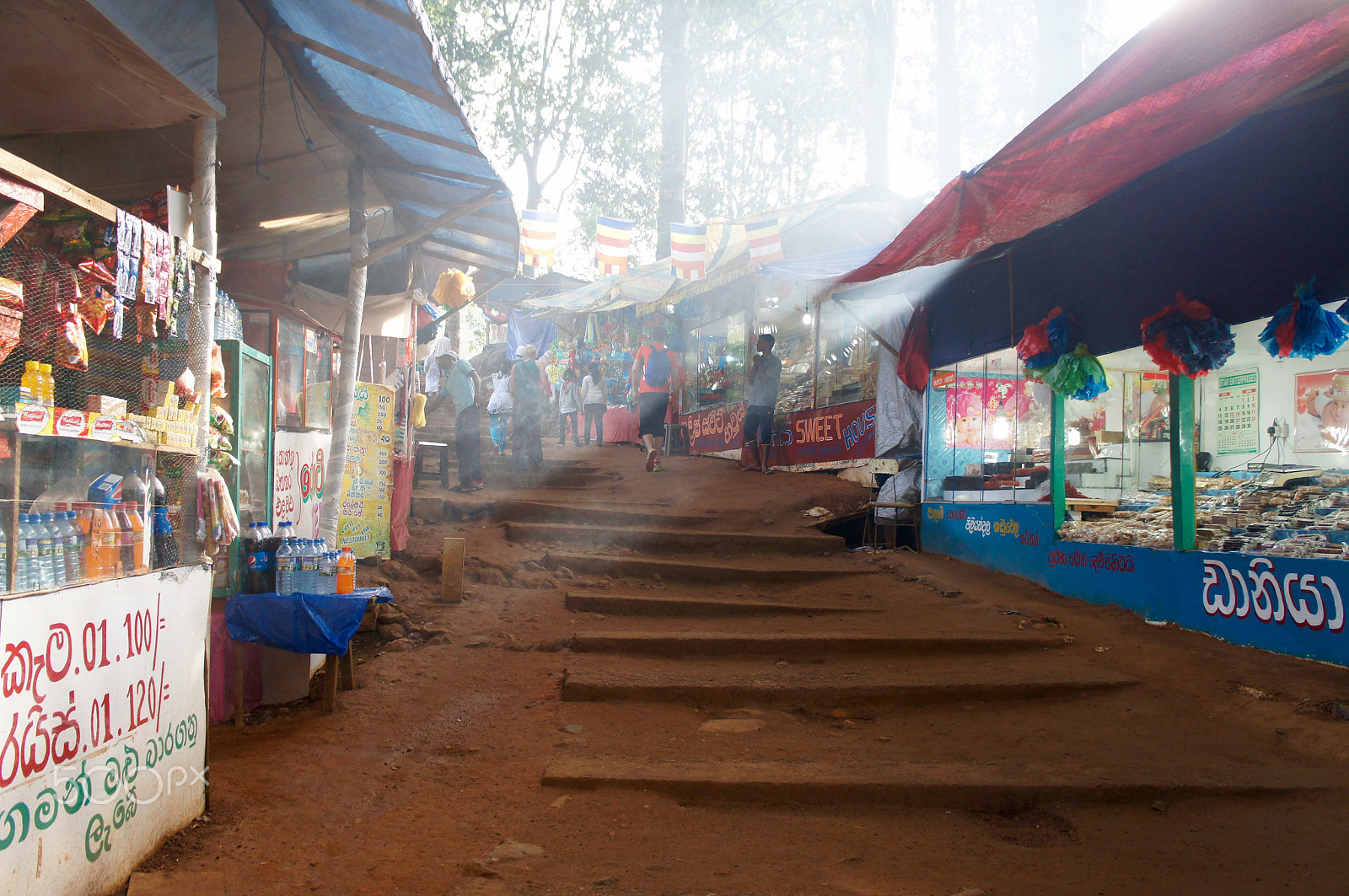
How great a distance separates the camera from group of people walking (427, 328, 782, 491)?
998 cm

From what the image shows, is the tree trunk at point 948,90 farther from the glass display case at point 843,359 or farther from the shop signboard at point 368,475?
the shop signboard at point 368,475

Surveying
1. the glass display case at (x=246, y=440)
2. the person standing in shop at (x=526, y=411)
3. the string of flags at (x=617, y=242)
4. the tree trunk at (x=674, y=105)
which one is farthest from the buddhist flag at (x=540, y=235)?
the glass display case at (x=246, y=440)

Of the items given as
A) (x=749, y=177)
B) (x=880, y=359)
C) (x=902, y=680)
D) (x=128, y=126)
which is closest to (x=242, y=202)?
(x=128, y=126)

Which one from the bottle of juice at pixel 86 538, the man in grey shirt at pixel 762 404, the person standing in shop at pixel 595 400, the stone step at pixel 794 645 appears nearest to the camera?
the bottle of juice at pixel 86 538

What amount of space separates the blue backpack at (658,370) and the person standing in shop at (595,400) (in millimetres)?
1912

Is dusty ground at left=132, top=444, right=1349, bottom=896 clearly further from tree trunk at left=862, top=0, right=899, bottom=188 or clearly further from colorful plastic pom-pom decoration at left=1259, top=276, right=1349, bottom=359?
tree trunk at left=862, top=0, right=899, bottom=188

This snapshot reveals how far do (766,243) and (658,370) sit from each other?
294 cm

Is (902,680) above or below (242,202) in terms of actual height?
below

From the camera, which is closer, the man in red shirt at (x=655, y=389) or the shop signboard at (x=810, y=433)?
the shop signboard at (x=810, y=433)

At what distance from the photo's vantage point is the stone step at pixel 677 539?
26.8ft

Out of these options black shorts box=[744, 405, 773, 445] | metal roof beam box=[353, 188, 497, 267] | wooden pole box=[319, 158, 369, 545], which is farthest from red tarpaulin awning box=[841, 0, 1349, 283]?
black shorts box=[744, 405, 773, 445]

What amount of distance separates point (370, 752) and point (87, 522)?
1918 millimetres

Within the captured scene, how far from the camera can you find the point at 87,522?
2926 millimetres

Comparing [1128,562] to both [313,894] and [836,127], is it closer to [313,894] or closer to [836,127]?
[313,894]
